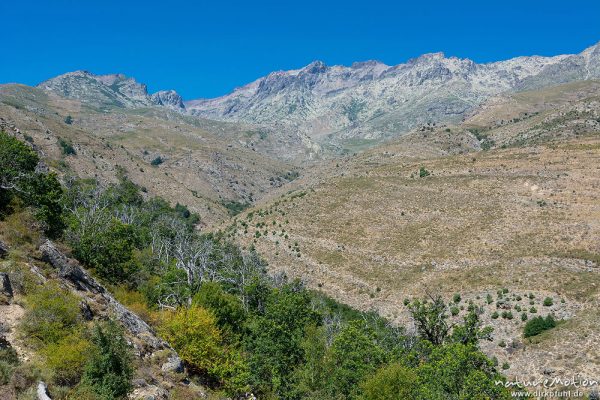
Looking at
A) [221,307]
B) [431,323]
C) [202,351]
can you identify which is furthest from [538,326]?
[202,351]

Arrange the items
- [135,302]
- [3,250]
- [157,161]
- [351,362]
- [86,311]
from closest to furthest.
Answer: [86,311]
[3,250]
[351,362]
[135,302]
[157,161]

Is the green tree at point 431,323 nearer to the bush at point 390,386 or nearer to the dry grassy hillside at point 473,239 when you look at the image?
the bush at point 390,386

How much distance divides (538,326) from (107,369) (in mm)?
47186

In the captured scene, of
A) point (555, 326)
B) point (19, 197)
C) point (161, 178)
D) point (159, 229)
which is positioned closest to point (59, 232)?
point (19, 197)

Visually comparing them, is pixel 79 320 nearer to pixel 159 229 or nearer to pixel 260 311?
pixel 260 311

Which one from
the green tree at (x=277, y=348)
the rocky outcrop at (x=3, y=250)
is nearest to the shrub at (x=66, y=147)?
the green tree at (x=277, y=348)

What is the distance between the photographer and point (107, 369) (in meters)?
18.5

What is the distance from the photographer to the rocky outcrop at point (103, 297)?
26.0 metres

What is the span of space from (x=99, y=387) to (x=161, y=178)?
496ft

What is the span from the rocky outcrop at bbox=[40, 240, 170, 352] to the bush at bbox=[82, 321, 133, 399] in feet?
20.8

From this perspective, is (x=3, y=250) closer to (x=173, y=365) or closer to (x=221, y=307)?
(x=173, y=365)

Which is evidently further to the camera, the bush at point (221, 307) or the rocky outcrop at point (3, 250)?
the bush at point (221, 307)

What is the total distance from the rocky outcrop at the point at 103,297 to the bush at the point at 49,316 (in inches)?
150

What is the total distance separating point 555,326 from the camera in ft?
161
